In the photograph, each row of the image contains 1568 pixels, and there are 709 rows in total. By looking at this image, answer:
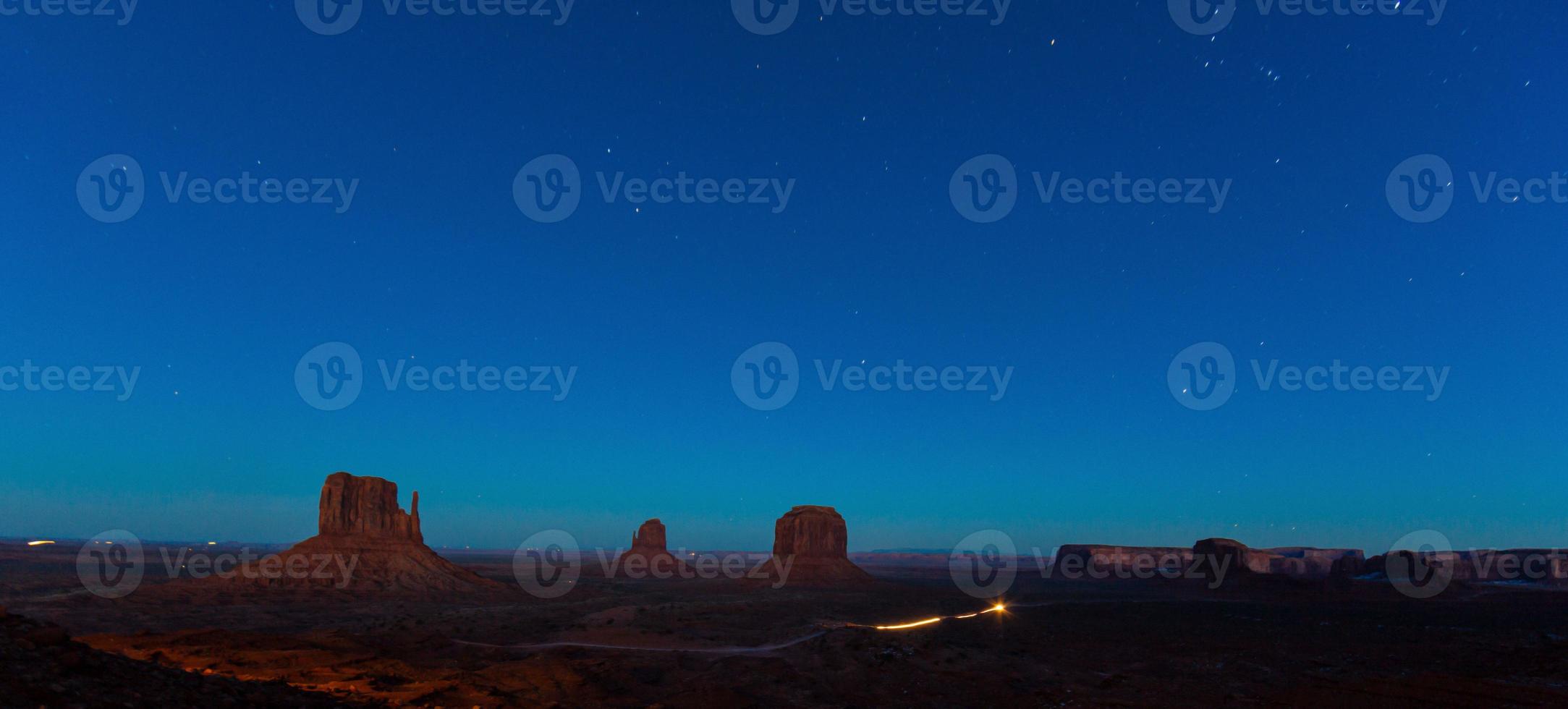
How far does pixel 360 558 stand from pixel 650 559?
75795mm

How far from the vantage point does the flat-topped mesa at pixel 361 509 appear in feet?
271

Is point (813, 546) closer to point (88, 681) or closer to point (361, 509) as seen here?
point (361, 509)

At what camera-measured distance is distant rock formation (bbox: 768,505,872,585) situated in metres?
109

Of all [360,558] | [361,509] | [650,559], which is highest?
[361,509]

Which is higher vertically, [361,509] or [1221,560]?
[361,509]

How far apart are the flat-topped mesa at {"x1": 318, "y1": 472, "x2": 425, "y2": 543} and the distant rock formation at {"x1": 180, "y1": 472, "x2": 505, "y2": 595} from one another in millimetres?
81

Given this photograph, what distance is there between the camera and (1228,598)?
8019 cm

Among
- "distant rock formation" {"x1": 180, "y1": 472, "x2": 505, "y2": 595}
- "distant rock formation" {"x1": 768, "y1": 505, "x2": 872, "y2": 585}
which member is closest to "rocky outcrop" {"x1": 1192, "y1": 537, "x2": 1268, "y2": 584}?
"distant rock formation" {"x1": 768, "y1": 505, "x2": 872, "y2": 585}

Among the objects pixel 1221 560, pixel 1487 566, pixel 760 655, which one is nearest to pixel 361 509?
pixel 760 655

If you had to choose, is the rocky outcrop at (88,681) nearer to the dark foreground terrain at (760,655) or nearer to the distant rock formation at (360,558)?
the dark foreground terrain at (760,655)

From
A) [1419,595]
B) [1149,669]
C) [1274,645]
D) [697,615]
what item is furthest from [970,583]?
[1149,669]

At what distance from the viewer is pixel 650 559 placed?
14888 centimetres

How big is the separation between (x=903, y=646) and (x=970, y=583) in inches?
3878

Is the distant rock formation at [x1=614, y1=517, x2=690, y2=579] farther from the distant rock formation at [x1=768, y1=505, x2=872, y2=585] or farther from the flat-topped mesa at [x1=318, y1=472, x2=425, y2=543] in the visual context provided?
the flat-topped mesa at [x1=318, y1=472, x2=425, y2=543]
